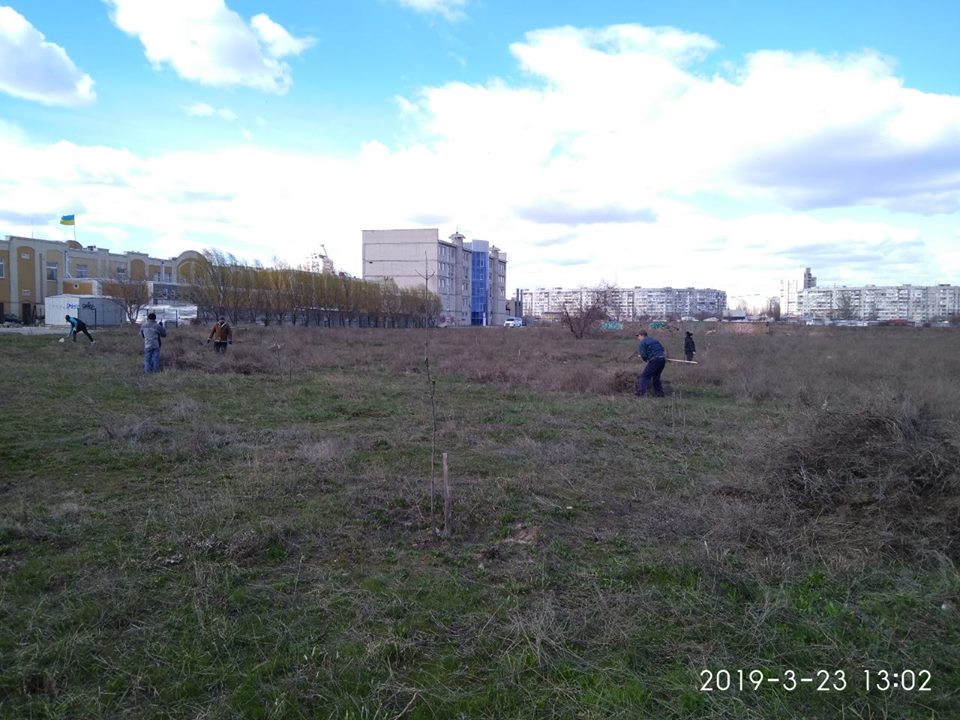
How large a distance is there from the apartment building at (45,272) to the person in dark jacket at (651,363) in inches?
1936

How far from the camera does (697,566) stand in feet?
13.8

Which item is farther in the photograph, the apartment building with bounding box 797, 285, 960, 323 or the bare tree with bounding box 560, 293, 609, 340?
the apartment building with bounding box 797, 285, 960, 323

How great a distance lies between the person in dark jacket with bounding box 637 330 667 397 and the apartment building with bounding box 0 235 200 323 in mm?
49175

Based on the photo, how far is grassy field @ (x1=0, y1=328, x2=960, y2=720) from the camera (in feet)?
9.71

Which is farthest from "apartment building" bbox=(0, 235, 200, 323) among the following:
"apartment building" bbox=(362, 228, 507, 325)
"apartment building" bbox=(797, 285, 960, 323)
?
"apartment building" bbox=(797, 285, 960, 323)

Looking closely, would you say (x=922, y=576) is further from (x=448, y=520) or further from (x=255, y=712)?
(x=255, y=712)

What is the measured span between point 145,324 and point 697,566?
15.1 meters

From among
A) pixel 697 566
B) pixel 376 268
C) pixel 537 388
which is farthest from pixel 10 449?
pixel 376 268

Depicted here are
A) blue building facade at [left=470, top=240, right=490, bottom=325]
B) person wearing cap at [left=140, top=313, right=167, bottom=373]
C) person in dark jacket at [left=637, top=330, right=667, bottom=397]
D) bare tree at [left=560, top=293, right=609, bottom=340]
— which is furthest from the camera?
blue building facade at [left=470, top=240, right=490, bottom=325]

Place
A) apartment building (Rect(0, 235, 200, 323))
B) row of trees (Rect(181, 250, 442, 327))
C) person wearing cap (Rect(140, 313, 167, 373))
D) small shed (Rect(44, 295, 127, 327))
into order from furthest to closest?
apartment building (Rect(0, 235, 200, 323)) → row of trees (Rect(181, 250, 442, 327)) → small shed (Rect(44, 295, 127, 327)) → person wearing cap (Rect(140, 313, 167, 373))

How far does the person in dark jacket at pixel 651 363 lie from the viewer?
1341 centimetres

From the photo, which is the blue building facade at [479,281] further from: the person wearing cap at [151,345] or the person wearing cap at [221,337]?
the person wearing cap at [151,345]

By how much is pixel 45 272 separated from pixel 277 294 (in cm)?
2251
